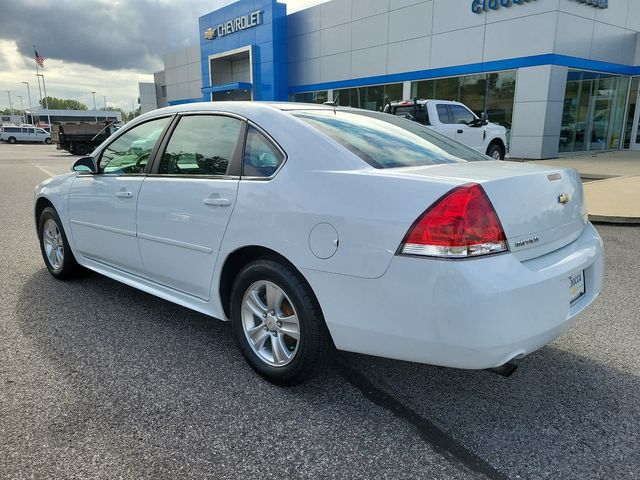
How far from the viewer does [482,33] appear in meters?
18.9

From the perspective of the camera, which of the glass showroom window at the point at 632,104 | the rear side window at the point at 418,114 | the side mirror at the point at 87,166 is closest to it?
the side mirror at the point at 87,166

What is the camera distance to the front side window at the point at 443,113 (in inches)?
505

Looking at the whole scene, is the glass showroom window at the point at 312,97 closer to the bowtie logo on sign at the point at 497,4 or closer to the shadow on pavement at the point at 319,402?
the bowtie logo on sign at the point at 497,4

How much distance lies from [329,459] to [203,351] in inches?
55.2

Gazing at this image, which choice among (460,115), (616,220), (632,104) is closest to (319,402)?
(616,220)

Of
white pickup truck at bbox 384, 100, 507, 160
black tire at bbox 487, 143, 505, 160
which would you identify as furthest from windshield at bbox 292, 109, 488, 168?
black tire at bbox 487, 143, 505, 160

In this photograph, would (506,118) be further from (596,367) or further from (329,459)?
(329,459)

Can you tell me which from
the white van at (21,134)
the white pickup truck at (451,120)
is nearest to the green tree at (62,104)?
the white van at (21,134)

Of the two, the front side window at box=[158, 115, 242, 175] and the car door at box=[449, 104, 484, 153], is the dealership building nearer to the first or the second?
the car door at box=[449, 104, 484, 153]

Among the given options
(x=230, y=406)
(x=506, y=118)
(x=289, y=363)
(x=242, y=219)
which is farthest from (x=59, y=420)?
(x=506, y=118)

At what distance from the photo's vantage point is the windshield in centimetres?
282

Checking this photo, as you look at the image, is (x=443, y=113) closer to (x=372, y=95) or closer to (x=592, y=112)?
(x=592, y=112)

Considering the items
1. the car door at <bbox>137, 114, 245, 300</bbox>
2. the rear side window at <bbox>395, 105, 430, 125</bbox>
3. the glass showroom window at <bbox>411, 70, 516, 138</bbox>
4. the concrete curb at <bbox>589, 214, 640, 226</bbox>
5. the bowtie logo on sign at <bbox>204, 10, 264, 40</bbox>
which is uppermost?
the bowtie logo on sign at <bbox>204, 10, 264, 40</bbox>

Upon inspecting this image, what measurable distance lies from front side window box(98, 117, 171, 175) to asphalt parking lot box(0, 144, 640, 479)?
1.21 m
